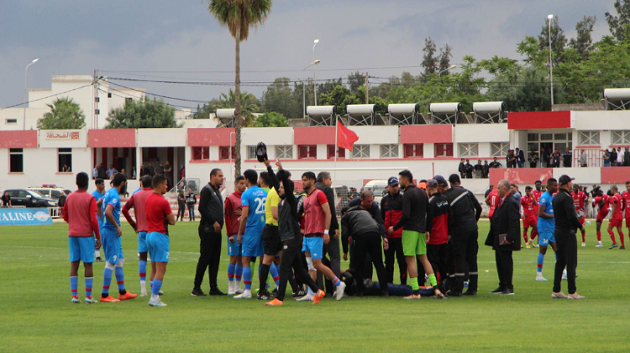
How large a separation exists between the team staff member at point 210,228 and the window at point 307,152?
42572 mm

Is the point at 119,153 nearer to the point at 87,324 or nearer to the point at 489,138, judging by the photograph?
the point at 489,138

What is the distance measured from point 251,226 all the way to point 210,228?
806 mm

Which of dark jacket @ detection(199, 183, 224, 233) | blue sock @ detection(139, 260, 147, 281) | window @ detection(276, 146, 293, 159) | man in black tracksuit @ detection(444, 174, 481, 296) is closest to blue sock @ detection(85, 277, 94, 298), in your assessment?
blue sock @ detection(139, 260, 147, 281)

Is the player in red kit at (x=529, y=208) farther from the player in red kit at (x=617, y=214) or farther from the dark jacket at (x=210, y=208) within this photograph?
the dark jacket at (x=210, y=208)

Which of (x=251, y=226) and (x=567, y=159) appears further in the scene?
(x=567, y=159)

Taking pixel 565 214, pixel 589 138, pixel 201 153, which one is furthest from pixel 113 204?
pixel 201 153

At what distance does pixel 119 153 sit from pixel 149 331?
54.4 m

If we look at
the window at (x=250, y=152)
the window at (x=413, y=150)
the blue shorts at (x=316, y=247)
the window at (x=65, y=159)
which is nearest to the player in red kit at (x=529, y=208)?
the blue shorts at (x=316, y=247)

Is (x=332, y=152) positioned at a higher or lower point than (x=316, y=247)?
higher

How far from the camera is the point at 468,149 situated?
5178 cm

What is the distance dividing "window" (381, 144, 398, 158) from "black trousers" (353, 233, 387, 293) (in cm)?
4171

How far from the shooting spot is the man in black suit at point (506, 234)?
40.3 ft

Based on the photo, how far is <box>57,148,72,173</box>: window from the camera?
190ft

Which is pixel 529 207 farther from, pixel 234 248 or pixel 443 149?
pixel 443 149
